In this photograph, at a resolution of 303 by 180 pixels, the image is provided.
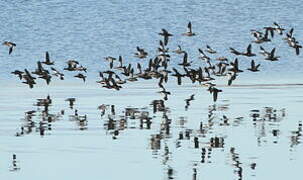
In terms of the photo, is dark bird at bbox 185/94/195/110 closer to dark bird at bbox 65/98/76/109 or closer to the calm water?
the calm water

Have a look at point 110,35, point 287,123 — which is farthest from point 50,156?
point 110,35

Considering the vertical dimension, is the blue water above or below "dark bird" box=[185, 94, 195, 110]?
above

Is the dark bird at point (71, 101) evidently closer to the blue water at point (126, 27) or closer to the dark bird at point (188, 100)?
the dark bird at point (188, 100)

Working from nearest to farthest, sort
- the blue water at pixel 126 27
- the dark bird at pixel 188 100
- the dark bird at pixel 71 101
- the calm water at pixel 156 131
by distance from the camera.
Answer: the calm water at pixel 156 131
the dark bird at pixel 188 100
the dark bird at pixel 71 101
the blue water at pixel 126 27

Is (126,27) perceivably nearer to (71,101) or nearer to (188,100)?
(71,101)

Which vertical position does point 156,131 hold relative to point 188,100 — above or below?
below

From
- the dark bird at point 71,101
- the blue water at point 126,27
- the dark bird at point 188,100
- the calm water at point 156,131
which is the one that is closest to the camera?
the calm water at point 156,131

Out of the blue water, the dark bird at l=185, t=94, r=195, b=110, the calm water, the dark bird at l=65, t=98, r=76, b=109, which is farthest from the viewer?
the blue water

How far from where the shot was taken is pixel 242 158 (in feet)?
105

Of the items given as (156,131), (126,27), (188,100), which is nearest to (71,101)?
(188,100)

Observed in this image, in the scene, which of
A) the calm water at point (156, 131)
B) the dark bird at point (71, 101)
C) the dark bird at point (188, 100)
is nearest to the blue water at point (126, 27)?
the calm water at point (156, 131)

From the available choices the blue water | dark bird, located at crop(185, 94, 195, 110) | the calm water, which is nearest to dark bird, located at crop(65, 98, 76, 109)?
the calm water

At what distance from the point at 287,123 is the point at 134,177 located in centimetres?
1305

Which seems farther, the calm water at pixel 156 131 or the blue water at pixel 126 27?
the blue water at pixel 126 27
